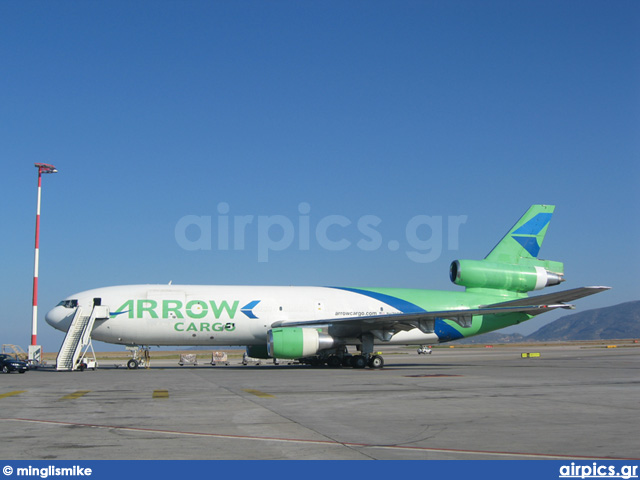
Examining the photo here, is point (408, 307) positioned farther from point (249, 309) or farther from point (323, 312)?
point (249, 309)

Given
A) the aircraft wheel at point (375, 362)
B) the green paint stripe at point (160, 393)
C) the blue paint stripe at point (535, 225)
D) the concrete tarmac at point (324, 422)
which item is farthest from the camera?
the blue paint stripe at point (535, 225)

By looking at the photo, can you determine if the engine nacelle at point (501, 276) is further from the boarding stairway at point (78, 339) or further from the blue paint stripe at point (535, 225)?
the boarding stairway at point (78, 339)

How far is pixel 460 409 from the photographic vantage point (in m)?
12.9

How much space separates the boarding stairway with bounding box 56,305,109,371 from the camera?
30375 mm

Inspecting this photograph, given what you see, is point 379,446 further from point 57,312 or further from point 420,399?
point 57,312

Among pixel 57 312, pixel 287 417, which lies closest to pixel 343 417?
pixel 287 417

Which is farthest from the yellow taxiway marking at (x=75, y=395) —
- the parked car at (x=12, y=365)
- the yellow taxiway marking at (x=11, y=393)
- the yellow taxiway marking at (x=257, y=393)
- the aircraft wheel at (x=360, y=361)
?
the aircraft wheel at (x=360, y=361)

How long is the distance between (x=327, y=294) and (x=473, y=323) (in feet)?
28.4

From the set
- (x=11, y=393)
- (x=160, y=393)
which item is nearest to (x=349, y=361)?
(x=160, y=393)

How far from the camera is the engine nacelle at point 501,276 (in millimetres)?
36000

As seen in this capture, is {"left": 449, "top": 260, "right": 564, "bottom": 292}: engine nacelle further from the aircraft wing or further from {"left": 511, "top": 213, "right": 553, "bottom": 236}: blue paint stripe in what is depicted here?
the aircraft wing

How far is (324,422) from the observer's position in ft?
36.4

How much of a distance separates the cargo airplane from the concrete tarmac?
1180 centimetres

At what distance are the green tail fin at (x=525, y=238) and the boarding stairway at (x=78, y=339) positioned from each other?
2241cm
